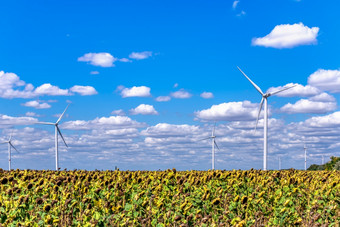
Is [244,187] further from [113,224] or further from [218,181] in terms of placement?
[113,224]

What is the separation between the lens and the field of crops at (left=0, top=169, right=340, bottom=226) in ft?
28.5

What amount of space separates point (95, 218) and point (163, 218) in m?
A: 1.54

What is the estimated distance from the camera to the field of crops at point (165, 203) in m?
8.68

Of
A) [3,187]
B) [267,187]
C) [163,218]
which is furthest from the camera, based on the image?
[267,187]

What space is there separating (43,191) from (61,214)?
9.89 feet

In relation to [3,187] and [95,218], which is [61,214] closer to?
[95,218]

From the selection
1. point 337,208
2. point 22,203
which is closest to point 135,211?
point 22,203

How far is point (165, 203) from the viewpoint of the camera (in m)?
10.9

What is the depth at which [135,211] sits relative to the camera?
9297 millimetres

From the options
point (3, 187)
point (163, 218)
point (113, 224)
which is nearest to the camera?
point (113, 224)

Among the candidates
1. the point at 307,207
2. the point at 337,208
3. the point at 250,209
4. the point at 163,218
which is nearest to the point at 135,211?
the point at 163,218

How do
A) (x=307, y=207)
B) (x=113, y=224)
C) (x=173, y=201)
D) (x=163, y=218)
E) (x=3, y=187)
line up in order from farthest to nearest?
(x=3, y=187) → (x=307, y=207) → (x=173, y=201) → (x=163, y=218) → (x=113, y=224)

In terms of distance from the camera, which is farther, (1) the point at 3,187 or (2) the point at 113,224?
(1) the point at 3,187

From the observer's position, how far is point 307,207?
11477 millimetres
